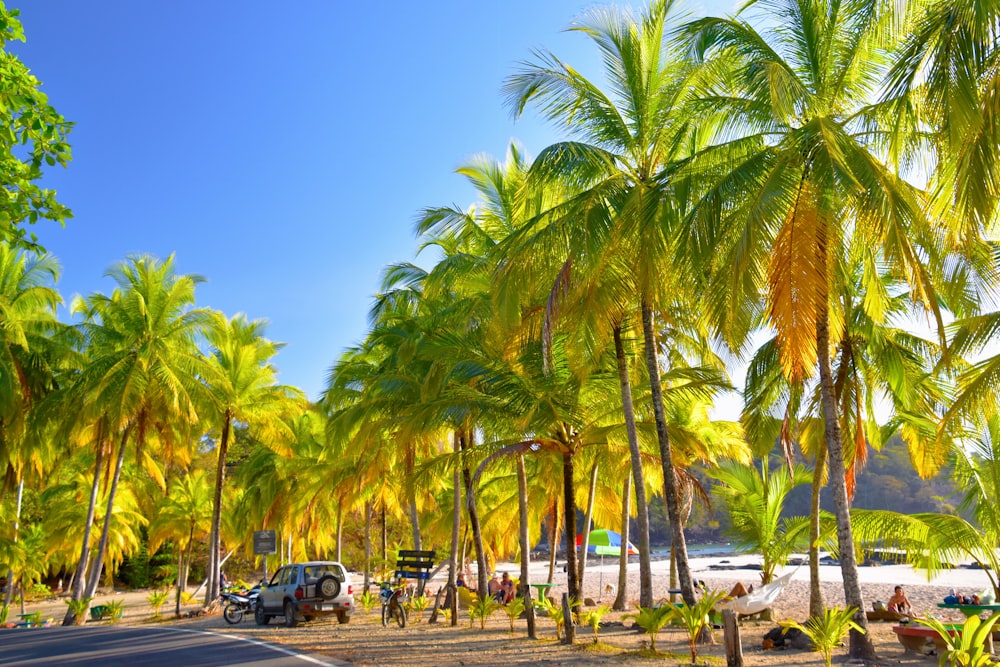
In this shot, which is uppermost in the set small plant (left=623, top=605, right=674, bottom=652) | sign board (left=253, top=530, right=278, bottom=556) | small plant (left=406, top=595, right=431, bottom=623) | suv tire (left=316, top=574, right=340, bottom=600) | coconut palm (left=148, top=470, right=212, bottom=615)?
coconut palm (left=148, top=470, right=212, bottom=615)

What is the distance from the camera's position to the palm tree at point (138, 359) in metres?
22.2

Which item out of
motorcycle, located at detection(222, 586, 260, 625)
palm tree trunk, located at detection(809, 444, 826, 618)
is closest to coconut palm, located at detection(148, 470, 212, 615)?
motorcycle, located at detection(222, 586, 260, 625)

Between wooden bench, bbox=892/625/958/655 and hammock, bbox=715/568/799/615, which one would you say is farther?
hammock, bbox=715/568/799/615

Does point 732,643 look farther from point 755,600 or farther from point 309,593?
point 309,593

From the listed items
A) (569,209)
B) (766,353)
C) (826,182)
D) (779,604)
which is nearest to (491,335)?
(569,209)

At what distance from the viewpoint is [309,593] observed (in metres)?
17.5

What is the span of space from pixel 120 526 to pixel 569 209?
111 ft

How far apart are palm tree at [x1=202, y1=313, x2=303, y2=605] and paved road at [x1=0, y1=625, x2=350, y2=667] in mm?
8757

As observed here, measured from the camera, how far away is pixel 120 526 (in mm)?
37375

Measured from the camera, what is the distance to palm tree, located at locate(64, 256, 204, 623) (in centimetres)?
2223

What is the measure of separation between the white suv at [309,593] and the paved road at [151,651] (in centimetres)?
171

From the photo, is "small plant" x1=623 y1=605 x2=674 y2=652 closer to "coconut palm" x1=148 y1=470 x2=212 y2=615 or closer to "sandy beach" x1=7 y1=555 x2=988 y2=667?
"sandy beach" x1=7 y1=555 x2=988 y2=667

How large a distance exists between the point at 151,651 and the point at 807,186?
480 inches

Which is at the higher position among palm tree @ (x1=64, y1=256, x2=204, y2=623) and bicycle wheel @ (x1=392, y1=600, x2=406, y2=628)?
palm tree @ (x1=64, y1=256, x2=204, y2=623)
